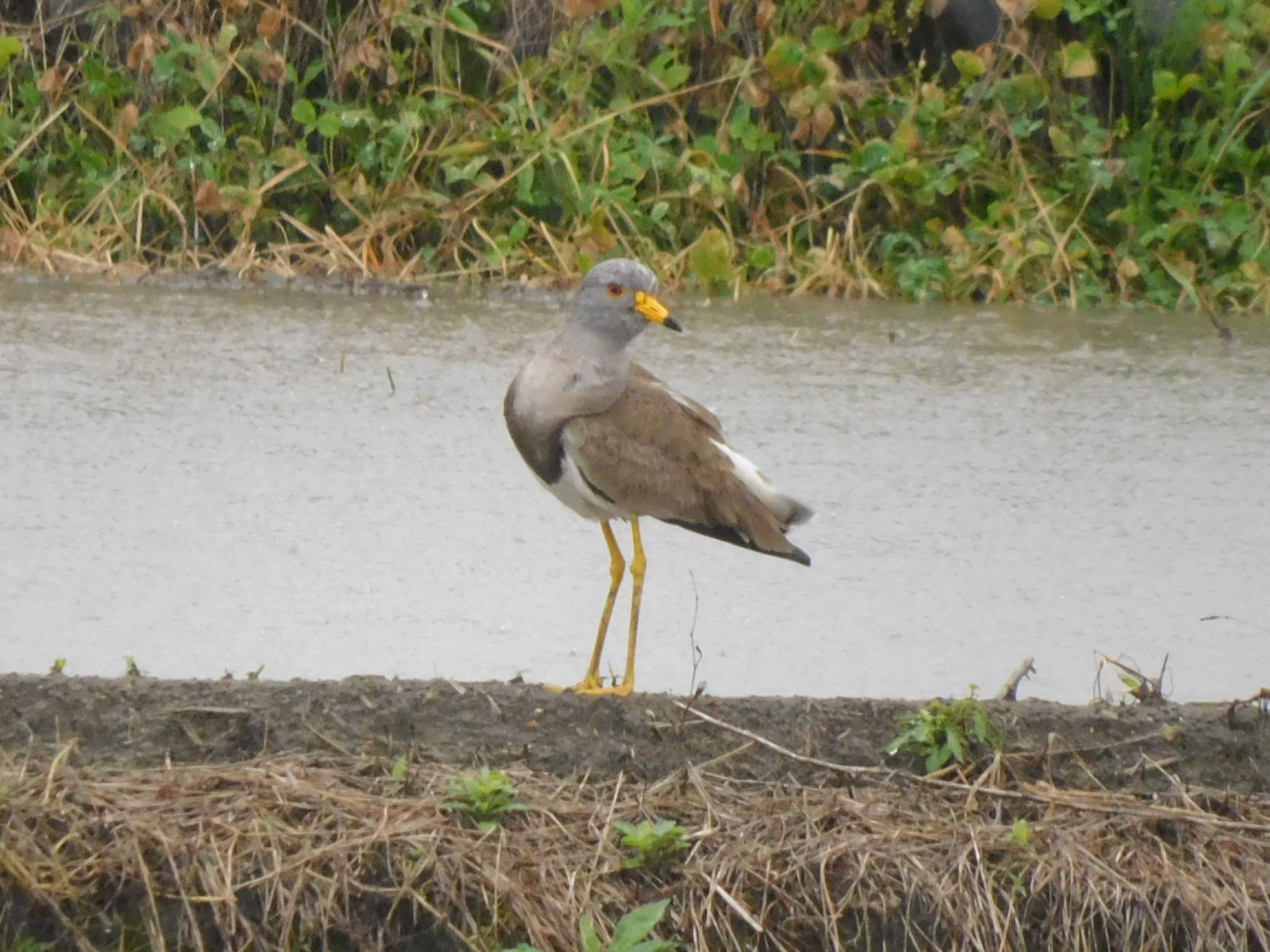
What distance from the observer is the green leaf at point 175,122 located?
6.30m

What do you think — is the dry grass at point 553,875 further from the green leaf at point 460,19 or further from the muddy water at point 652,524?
the green leaf at point 460,19

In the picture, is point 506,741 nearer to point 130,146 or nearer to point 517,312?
point 517,312

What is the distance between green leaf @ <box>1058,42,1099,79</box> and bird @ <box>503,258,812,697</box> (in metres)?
3.48

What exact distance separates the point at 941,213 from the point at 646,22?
122cm

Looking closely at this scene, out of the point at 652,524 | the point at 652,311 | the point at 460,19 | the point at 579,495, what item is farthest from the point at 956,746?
the point at 460,19

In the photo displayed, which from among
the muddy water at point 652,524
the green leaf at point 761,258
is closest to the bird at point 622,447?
the muddy water at point 652,524

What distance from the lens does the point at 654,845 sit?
237cm

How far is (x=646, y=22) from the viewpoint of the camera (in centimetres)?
641

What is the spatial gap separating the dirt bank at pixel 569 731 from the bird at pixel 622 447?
36 centimetres

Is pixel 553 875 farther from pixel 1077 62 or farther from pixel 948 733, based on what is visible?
pixel 1077 62

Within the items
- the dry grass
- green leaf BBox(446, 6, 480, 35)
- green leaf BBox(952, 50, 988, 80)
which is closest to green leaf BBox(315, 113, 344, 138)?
green leaf BBox(446, 6, 480, 35)

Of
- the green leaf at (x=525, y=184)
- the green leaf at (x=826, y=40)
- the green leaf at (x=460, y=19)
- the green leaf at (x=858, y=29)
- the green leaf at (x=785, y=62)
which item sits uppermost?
the green leaf at (x=858, y=29)

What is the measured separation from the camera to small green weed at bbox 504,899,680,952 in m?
2.24

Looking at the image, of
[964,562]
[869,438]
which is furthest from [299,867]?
[869,438]
